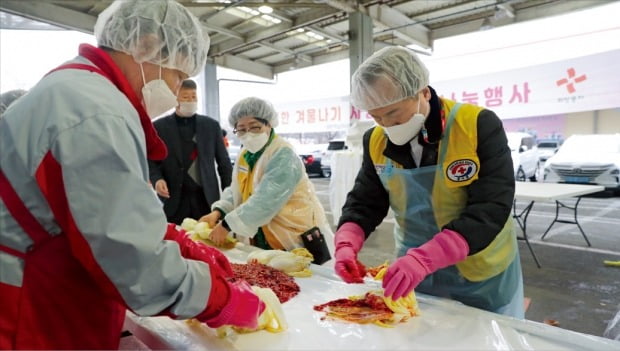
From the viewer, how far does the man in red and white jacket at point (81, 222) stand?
0.69 metres

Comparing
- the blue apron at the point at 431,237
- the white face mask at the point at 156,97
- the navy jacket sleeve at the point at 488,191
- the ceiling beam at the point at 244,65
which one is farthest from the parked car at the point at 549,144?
the white face mask at the point at 156,97

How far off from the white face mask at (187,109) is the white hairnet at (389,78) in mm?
1694

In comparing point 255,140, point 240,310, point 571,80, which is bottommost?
point 240,310

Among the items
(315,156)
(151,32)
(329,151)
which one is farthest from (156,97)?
(315,156)

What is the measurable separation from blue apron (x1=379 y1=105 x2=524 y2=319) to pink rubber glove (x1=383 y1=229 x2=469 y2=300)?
229mm

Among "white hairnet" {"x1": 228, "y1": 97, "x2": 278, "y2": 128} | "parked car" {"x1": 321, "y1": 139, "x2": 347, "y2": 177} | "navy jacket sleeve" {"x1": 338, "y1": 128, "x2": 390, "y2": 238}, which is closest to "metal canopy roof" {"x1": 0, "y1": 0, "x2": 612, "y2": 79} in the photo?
"parked car" {"x1": 321, "y1": 139, "x2": 347, "y2": 177}

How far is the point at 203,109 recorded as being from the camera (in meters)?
9.73

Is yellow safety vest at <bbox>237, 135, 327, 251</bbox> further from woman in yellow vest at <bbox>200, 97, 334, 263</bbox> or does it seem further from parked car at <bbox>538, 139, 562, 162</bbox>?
parked car at <bbox>538, 139, 562, 162</bbox>

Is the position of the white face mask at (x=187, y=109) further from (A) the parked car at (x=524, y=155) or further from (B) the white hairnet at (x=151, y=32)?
(A) the parked car at (x=524, y=155)

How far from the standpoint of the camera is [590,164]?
301 inches

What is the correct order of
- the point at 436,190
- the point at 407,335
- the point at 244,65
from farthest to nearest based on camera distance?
the point at 244,65, the point at 436,190, the point at 407,335

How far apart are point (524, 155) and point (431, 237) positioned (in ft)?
31.4

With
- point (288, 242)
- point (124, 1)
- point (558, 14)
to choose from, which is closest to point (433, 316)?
point (288, 242)

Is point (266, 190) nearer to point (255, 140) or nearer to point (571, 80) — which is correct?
point (255, 140)
